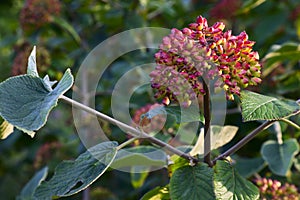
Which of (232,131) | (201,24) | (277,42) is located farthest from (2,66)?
(201,24)

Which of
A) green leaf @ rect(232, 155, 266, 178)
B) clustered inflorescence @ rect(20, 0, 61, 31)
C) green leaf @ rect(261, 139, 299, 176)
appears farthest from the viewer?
clustered inflorescence @ rect(20, 0, 61, 31)

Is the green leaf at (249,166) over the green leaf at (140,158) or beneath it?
over

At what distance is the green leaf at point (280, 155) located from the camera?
1.25 metres

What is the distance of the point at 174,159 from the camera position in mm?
1039

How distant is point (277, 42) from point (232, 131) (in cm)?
107

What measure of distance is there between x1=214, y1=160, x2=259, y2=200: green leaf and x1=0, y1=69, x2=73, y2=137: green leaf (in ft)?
1.00

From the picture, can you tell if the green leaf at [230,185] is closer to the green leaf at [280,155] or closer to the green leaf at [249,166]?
the green leaf at [280,155]

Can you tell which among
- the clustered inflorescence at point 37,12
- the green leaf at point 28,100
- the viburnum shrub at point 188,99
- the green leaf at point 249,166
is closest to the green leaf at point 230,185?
the viburnum shrub at point 188,99

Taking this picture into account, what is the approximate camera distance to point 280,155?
4.23 feet

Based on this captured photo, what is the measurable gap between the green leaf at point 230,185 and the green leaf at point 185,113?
3.5 inches

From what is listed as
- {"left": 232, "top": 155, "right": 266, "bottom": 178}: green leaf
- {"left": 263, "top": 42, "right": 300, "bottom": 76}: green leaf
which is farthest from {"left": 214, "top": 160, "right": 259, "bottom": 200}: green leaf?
{"left": 263, "top": 42, "right": 300, "bottom": 76}: green leaf

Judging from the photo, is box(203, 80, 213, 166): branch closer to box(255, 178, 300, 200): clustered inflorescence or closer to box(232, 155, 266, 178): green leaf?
box(255, 178, 300, 200): clustered inflorescence

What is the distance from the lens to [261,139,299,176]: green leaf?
4.11 ft

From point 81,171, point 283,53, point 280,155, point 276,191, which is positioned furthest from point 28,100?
point 283,53
